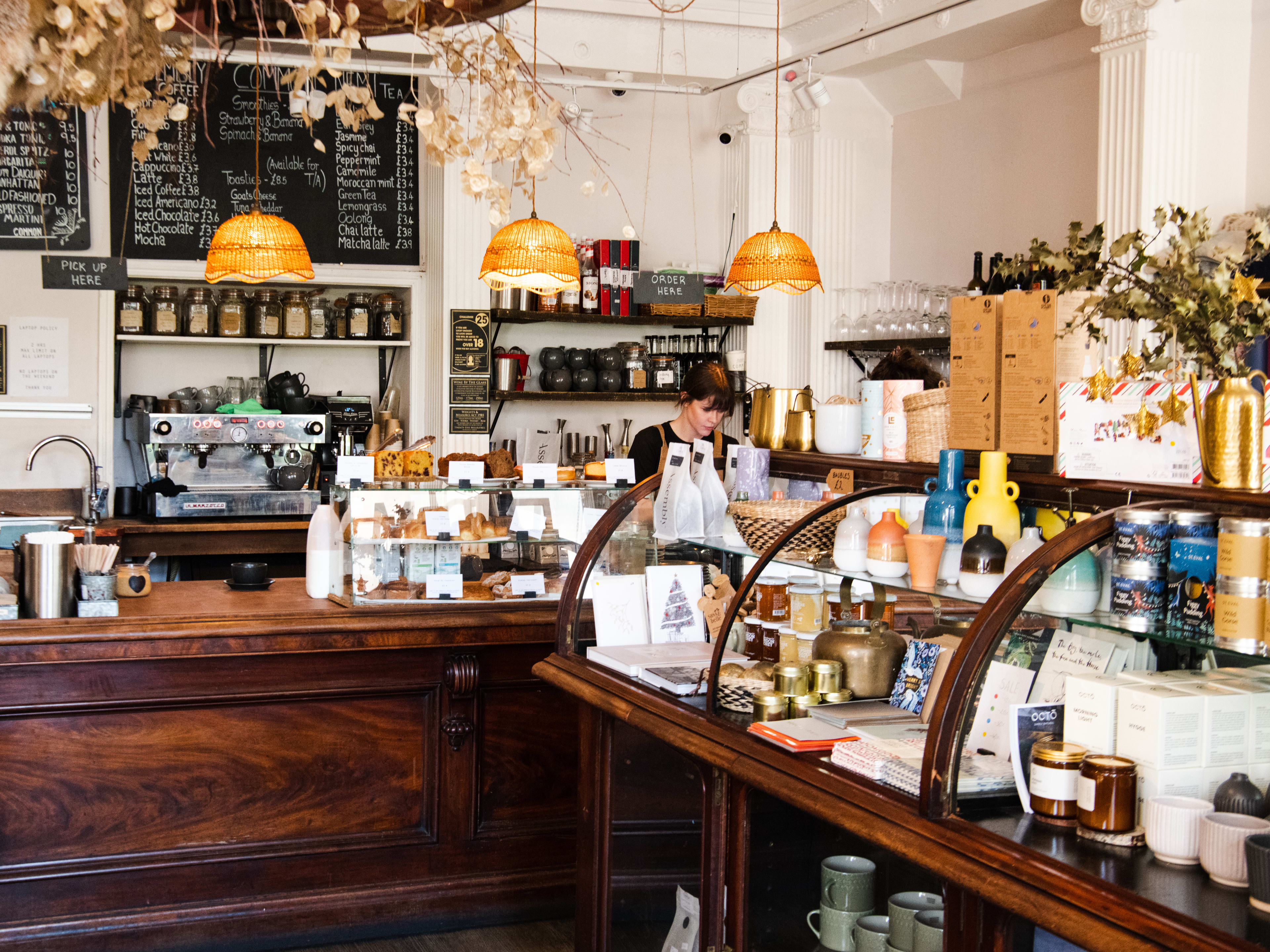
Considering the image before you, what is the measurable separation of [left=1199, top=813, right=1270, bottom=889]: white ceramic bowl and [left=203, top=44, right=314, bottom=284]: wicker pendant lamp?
3133mm

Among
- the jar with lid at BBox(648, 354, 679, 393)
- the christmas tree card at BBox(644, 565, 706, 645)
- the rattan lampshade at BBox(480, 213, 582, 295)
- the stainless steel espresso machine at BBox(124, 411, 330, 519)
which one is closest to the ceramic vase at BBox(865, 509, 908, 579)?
the christmas tree card at BBox(644, 565, 706, 645)

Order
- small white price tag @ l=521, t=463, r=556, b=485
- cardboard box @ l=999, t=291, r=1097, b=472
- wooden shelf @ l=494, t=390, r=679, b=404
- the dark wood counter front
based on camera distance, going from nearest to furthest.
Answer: cardboard box @ l=999, t=291, r=1097, b=472
the dark wood counter front
small white price tag @ l=521, t=463, r=556, b=485
wooden shelf @ l=494, t=390, r=679, b=404

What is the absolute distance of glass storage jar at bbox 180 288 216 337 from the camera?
19.1 feet

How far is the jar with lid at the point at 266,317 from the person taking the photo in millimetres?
5922

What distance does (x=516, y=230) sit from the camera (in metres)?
3.83

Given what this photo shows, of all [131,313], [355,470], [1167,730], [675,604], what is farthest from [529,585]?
[131,313]

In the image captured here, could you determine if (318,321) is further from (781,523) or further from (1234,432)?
(1234,432)

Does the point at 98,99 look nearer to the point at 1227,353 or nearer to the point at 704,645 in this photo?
the point at 1227,353

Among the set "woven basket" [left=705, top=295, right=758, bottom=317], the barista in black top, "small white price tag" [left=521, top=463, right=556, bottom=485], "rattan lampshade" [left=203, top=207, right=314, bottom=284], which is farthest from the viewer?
"woven basket" [left=705, top=295, right=758, bottom=317]

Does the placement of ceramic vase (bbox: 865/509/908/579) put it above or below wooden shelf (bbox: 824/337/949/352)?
below

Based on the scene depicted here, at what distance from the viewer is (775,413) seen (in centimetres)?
283

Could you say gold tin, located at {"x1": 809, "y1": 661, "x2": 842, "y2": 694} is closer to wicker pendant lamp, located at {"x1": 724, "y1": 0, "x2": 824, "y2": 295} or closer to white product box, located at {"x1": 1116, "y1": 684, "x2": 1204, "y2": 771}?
white product box, located at {"x1": 1116, "y1": 684, "x2": 1204, "y2": 771}

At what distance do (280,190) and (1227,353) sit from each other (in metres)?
5.21

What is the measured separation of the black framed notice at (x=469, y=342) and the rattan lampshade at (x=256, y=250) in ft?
6.46
